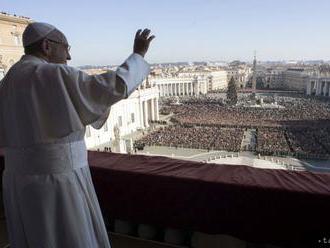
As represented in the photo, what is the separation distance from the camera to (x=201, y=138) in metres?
25.0

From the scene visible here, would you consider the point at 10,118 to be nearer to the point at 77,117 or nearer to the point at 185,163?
the point at 77,117

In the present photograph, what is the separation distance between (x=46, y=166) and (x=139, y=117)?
3499 centimetres

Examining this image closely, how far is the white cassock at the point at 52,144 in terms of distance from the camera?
5.00ft

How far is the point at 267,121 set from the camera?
3475 centimetres

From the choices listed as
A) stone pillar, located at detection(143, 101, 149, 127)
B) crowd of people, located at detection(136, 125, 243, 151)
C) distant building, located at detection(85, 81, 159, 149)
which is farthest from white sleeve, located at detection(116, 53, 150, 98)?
stone pillar, located at detection(143, 101, 149, 127)

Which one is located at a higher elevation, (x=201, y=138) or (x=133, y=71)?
(x=133, y=71)

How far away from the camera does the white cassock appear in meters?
1.52

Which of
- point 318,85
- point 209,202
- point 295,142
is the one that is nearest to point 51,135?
point 209,202

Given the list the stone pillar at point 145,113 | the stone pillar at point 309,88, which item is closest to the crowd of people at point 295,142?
the stone pillar at point 145,113

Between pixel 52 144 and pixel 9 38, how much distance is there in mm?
19175

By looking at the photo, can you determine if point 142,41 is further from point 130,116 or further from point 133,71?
point 130,116

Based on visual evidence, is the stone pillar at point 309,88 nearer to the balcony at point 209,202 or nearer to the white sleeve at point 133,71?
the balcony at point 209,202

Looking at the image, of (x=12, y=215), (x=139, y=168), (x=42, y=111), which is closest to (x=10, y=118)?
(x=42, y=111)

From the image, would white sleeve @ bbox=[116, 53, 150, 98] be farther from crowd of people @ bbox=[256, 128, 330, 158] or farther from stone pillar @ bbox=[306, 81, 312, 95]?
stone pillar @ bbox=[306, 81, 312, 95]
